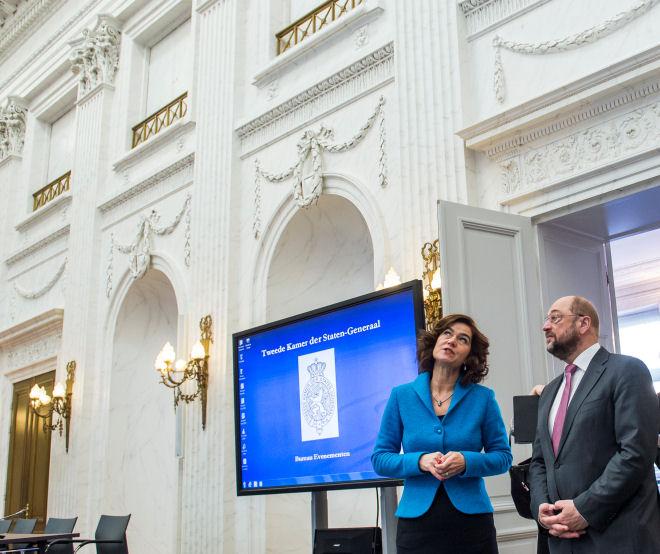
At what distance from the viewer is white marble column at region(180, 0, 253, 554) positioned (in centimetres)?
697

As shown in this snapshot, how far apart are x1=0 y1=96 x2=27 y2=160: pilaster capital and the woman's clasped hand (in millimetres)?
10944

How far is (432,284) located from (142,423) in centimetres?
503

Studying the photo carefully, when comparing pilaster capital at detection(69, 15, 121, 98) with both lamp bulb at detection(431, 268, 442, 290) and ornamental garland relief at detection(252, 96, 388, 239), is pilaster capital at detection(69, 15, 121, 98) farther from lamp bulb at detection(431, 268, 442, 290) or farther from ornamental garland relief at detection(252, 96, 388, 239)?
lamp bulb at detection(431, 268, 442, 290)

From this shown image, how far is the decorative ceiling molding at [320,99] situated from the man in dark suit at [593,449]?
3883 mm

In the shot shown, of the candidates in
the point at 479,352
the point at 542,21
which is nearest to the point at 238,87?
the point at 542,21

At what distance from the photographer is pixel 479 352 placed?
9.68 ft

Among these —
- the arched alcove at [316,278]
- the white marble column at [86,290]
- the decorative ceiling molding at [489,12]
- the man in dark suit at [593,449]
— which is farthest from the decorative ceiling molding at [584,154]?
the white marble column at [86,290]

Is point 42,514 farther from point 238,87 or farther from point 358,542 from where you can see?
point 358,542

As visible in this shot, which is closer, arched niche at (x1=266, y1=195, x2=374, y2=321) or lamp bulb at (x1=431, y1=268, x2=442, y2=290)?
lamp bulb at (x1=431, y1=268, x2=442, y2=290)

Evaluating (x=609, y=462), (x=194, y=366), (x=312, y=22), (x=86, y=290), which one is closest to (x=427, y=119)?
(x=312, y=22)

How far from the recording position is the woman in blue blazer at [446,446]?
268 centimetres

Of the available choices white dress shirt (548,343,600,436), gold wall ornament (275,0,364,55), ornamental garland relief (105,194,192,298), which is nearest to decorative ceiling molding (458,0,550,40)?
gold wall ornament (275,0,364,55)

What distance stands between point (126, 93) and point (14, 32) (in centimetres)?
383

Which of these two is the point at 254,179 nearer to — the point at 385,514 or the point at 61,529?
the point at 61,529
